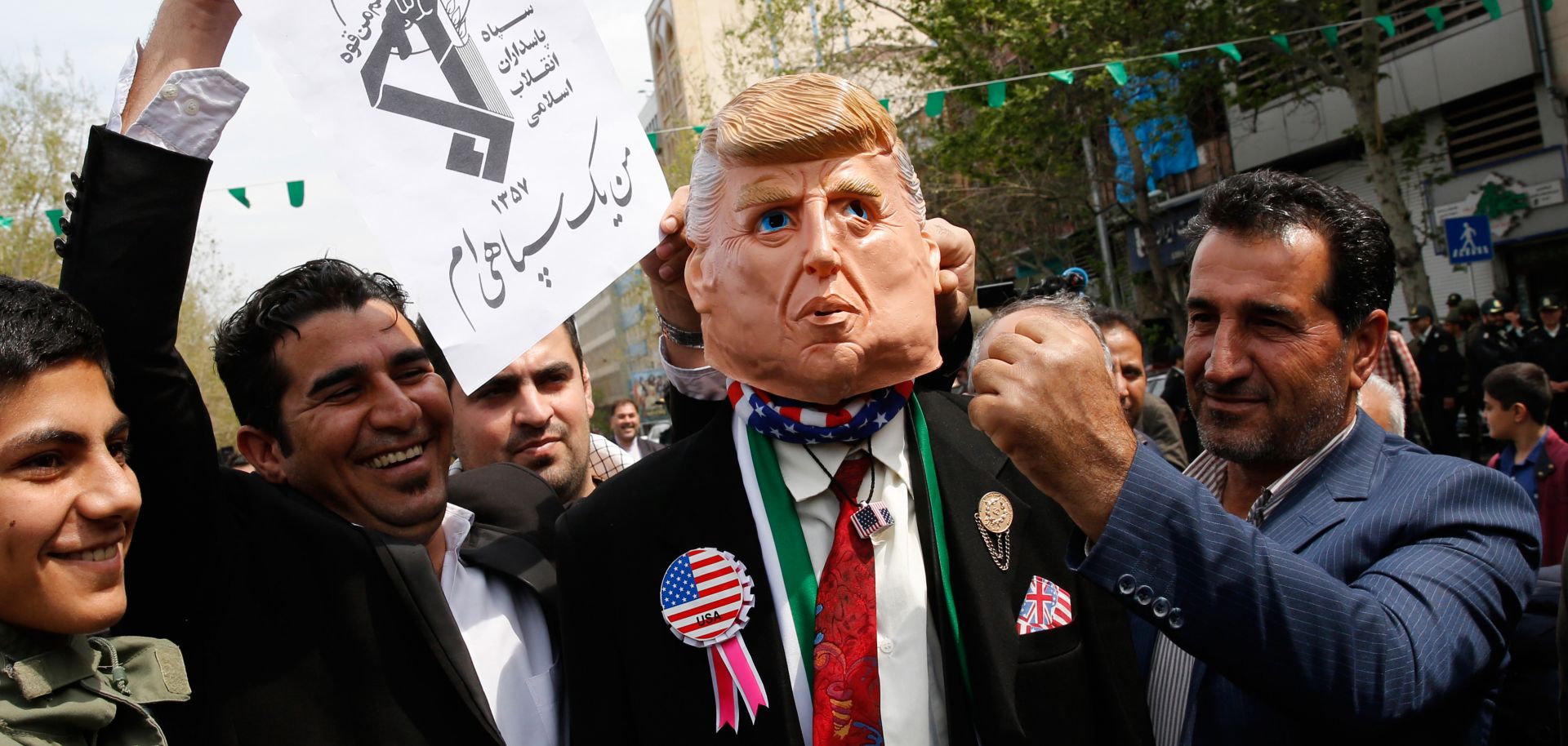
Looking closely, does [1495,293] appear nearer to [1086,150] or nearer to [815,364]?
[1086,150]

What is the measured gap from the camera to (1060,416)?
1623 millimetres

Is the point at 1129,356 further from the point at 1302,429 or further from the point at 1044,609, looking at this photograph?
the point at 1044,609

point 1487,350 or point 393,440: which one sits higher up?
point 393,440

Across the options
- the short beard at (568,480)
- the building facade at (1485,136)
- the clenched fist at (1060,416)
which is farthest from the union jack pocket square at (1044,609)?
the building facade at (1485,136)

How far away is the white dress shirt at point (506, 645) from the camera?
252 cm

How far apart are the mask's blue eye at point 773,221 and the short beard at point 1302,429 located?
3.03 ft

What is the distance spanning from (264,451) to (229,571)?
522mm

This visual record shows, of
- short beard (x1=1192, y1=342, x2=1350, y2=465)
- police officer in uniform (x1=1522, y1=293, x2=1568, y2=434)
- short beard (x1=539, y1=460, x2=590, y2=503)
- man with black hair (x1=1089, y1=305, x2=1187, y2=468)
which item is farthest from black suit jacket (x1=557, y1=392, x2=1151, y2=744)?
police officer in uniform (x1=1522, y1=293, x2=1568, y2=434)

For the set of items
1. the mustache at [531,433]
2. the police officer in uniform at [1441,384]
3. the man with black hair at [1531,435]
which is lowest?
the police officer in uniform at [1441,384]

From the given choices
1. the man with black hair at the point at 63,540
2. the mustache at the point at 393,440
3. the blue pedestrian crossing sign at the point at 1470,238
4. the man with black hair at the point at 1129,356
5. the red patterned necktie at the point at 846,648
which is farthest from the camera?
the blue pedestrian crossing sign at the point at 1470,238

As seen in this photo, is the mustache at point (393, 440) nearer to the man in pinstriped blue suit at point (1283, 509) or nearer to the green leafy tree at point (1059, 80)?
the man in pinstriped blue suit at point (1283, 509)

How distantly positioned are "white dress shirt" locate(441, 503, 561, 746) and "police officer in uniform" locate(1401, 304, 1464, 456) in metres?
11.0

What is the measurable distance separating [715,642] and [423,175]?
3.63 feet

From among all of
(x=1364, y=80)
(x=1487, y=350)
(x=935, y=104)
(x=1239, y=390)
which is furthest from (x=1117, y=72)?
(x=1239, y=390)
